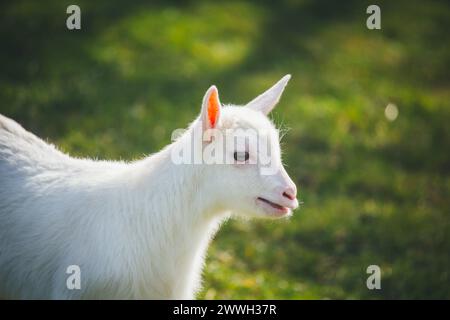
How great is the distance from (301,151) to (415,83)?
4409 millimetres

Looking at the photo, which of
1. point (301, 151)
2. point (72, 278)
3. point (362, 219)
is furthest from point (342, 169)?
point (72, 278)

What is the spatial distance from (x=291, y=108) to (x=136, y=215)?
7147 mm

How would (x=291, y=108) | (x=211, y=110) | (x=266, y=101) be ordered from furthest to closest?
(x=291, y=108), (x=266, y=101), (x=211, y=110)

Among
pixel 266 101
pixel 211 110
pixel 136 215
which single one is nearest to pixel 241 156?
pixel 211 110

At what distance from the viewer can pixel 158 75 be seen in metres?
11.4

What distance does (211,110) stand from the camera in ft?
14.9

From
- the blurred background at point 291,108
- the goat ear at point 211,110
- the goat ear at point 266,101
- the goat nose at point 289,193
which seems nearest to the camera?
the goat ear at point 211,110

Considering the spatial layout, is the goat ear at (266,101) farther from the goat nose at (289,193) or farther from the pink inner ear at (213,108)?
the goat nose at (289,193)

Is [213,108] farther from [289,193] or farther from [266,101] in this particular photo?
[289,193]

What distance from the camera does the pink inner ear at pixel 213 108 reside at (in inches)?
175

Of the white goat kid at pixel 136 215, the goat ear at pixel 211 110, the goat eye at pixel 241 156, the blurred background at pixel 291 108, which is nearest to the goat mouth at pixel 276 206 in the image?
the white goat kid at pixel 136 215

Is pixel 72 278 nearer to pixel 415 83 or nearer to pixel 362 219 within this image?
pixel 362 219
